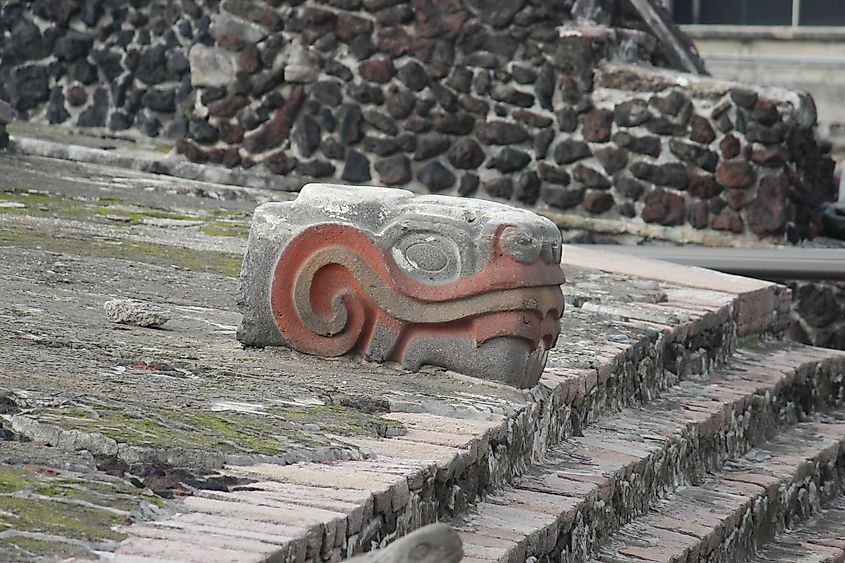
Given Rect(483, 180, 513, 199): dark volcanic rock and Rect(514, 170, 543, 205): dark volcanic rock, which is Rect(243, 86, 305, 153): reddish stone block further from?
Rect(514, 170, 543, 205): dark volcanic rock

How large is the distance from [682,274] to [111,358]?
305 cm

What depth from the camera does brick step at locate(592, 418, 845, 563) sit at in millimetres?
3504

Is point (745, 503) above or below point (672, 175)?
below

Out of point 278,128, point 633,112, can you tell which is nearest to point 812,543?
point 633,112

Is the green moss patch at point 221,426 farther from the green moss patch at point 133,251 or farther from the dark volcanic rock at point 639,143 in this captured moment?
the dark volcanic rock at point 639,143

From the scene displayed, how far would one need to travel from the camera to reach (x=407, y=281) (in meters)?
3.38

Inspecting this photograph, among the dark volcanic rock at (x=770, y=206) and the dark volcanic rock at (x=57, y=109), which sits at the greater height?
the dark volcanic rock at (x=57, y=109)

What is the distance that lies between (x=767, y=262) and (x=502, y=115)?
200 cm

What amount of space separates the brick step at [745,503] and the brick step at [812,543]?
0.10 feet

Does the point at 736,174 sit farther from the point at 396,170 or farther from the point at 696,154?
the point at 396,170

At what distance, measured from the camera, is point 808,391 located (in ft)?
17.7

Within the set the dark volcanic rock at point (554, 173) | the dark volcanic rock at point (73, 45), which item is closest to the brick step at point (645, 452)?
the dark volcanic rock at point (554, 173)

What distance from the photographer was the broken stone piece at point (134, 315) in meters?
3.76

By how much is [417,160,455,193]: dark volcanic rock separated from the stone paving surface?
7.29 ft
